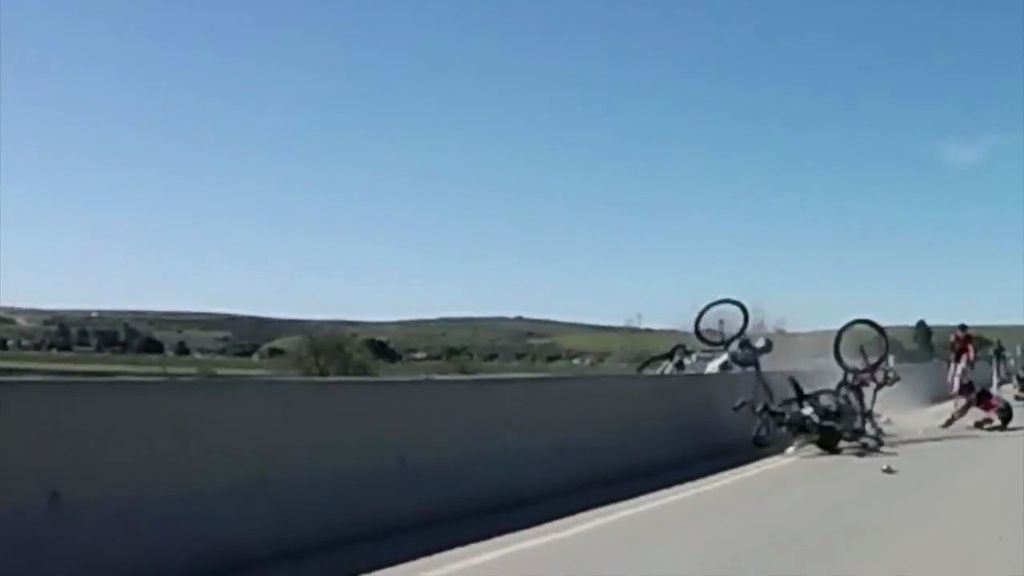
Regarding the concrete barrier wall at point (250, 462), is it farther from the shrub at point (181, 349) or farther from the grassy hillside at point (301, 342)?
the shrub at point (181, 349)

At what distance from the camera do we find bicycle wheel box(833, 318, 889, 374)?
3000cm

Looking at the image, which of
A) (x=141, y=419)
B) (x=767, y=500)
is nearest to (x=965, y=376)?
(x=767, y=500)

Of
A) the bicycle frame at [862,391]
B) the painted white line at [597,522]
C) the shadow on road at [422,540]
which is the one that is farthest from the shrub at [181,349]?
the bicycle frame at [862,391]

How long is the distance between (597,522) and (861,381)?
14580 mm

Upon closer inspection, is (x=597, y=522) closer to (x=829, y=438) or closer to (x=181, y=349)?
(x=181, y=349)

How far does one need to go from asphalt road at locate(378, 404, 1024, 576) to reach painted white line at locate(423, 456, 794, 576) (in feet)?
0.04

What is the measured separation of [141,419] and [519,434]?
22.2 feet

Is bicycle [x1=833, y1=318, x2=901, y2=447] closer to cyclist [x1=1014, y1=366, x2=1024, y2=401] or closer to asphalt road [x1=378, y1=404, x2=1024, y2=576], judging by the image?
asphalt road [x1=378, y1=404, x2=1024, y2=576]

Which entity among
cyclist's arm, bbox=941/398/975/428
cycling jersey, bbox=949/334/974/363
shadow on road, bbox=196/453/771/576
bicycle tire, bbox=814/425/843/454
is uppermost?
cycling jersey, bbox=949/334/974/363

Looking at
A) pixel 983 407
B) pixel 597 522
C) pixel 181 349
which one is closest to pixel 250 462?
pixel 597 522

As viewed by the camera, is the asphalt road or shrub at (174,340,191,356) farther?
shrub at (174,340,191,356)

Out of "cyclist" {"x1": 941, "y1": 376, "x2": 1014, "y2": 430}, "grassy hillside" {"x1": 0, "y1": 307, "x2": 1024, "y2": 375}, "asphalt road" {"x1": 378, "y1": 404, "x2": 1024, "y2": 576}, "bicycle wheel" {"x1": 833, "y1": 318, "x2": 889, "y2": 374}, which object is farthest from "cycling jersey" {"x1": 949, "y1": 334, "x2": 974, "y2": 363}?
"asphalt road" {"x1": 378, "y1": 404, "x2": 1024, "y2": 576}

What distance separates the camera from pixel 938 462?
22.5 m

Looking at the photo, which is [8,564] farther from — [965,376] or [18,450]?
[965,376]
